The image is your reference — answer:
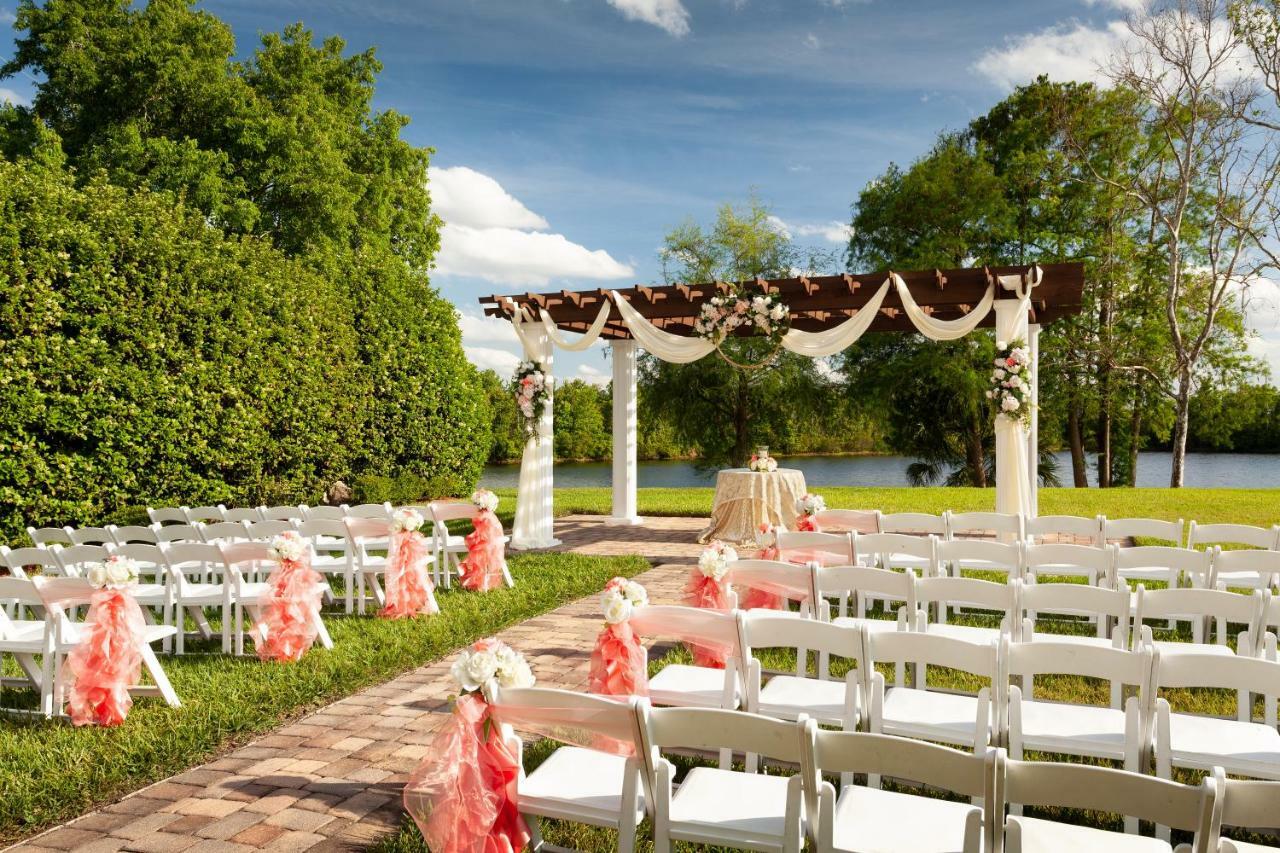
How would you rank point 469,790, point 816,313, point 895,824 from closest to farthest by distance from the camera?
point 895,824
point 469,790
point 816,313

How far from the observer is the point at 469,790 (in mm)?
2793

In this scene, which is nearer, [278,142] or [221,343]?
[221,343]

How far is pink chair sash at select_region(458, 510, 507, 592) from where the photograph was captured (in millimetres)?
7898

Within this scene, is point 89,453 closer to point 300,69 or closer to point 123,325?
point 123,325

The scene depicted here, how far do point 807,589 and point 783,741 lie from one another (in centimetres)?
251

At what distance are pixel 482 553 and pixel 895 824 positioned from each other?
580 cm

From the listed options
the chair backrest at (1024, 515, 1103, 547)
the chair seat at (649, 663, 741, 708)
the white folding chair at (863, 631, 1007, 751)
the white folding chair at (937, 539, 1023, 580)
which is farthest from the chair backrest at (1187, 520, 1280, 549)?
the chair seat at (649, 663, 741, 708)

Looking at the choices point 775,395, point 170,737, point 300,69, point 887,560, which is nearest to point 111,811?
point 170,737

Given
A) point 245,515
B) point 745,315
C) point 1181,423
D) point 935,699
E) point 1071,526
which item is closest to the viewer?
point 935,699

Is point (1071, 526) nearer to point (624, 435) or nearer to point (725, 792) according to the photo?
point (725, 792)

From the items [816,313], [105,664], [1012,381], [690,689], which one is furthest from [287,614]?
[816,313]

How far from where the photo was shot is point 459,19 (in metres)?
15.5

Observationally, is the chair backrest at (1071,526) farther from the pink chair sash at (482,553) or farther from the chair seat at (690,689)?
the pink chair sash at (482,553)

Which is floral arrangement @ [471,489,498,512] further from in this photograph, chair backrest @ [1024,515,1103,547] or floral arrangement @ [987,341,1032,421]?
floral arrangement @ [987,341,1032,421]
